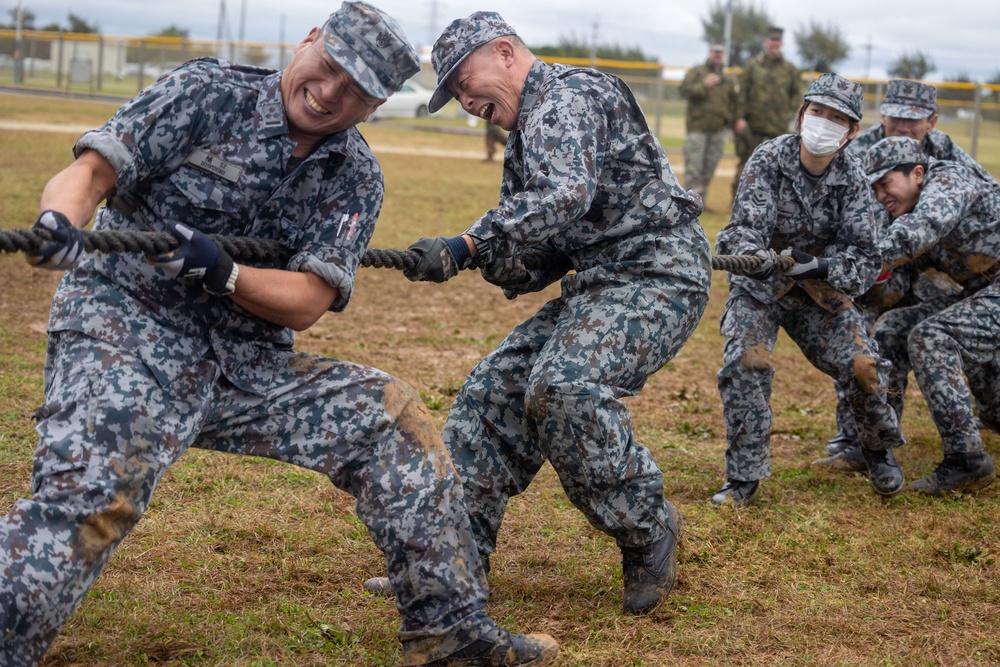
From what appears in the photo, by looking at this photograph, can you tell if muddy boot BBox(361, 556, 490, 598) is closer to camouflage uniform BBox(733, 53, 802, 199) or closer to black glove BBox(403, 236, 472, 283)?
black glove BBox(403, 236, 472, 283)

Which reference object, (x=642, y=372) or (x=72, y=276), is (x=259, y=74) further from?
(x=642, y=372)

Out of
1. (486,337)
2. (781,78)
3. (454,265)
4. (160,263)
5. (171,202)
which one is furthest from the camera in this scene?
(781,78)

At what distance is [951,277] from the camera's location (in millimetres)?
6352

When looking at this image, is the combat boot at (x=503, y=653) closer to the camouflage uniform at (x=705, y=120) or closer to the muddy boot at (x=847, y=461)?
the muddy boot at (x=847, y=461)

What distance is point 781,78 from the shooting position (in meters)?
15.6

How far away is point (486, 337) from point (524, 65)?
191 inches

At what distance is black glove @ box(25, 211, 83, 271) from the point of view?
9.17ft

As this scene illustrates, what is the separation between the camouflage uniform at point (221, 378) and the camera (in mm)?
2979

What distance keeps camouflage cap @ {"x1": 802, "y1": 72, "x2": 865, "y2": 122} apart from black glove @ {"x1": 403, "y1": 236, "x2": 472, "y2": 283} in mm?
2462

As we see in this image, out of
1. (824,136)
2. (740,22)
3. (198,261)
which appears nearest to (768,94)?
(824,136)

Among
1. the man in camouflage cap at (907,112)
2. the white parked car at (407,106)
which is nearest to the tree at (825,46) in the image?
the white parked car at (407,106)

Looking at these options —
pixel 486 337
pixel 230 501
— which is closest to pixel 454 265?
pixel 230 501

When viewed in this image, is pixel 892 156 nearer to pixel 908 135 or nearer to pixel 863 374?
pixel 908 135

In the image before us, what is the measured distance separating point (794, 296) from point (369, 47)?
10.0 ft
